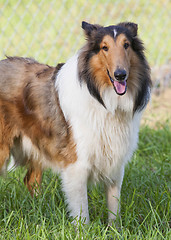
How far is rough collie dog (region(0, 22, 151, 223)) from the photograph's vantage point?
3.26m

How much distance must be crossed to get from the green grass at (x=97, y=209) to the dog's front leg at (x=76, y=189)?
114 millimetres

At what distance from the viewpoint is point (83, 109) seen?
3.41m

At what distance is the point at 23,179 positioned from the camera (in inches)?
172

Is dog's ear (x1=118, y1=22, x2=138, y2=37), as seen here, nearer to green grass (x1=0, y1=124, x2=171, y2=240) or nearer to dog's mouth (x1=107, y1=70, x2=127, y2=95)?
dog's mouth (x1=107, y1=70, x2=127, y2=95)

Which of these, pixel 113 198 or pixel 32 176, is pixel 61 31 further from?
pixel 113 198

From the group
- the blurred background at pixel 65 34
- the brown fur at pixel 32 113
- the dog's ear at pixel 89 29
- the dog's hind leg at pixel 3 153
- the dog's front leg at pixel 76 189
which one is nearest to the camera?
the dog's ear at pixel 89 29

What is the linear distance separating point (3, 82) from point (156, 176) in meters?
1.87

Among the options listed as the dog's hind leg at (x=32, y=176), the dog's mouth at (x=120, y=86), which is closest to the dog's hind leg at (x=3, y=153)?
the dog's hind leg at (x=32, y=176)

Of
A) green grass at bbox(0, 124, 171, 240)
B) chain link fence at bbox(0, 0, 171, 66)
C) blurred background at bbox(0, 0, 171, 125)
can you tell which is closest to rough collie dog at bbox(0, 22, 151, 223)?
green grass at bbox(0, 124, 171, 240)

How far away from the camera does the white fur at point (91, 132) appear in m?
3.39

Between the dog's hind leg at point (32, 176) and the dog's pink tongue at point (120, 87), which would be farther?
the dog's hind leg at point (32, 176)

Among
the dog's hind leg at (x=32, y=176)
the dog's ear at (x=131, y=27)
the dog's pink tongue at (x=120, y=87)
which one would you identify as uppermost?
the dog's ear at (x=131, y=27)

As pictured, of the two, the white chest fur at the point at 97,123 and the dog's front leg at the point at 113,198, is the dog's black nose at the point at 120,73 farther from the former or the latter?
the dog's front leg at the point at 113,198

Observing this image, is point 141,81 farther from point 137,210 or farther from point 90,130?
point 137,210
